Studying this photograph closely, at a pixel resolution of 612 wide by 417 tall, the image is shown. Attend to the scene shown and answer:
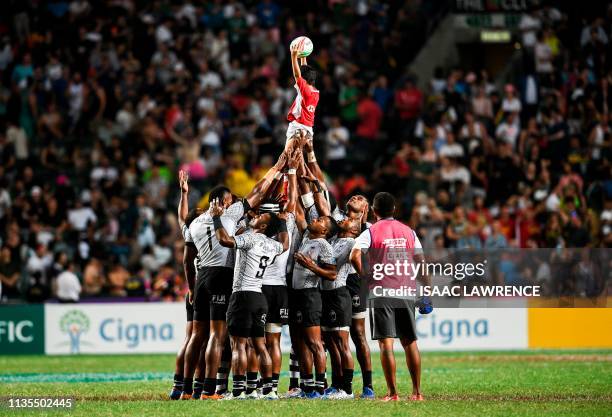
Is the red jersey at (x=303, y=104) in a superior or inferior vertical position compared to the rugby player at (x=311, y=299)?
superior

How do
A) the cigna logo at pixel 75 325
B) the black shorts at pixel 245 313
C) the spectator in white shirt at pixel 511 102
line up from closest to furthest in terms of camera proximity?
the black shorts at pixel 245 313, the cigna logo at pixel 75 325, the spectator in white shirt at pixel 511 102

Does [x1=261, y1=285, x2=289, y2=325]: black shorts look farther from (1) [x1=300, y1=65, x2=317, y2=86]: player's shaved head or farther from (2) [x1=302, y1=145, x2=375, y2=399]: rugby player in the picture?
(1) [x1=300, y1=65, x2=317, y2=86]: player's shaved head

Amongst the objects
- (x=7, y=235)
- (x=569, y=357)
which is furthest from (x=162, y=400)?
(x=7, y=235)

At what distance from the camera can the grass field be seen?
14703 millimetres

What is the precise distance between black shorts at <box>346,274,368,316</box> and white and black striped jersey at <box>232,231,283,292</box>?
5.36ft

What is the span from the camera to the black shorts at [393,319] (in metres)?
15.6

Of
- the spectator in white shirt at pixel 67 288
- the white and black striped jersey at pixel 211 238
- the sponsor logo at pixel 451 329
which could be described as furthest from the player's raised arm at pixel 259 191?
the spectator in white shirt at pixel 67 288

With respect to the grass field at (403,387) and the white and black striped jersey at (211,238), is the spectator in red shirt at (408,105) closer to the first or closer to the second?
the grass field at (403,387)

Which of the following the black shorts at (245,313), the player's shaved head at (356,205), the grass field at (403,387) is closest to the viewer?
the grass field at (403,387)

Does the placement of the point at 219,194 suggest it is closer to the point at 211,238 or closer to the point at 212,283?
the point at 211,238

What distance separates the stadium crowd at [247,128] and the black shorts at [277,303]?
10.1 meters

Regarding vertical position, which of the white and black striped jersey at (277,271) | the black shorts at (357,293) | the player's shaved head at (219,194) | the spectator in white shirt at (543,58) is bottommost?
the black shorts at (357,293)

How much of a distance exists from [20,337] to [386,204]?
40.9ft

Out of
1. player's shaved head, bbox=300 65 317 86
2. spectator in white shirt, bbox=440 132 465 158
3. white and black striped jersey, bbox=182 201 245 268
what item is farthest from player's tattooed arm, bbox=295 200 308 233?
spectator in white shirt, bbox=440 132 465 158
